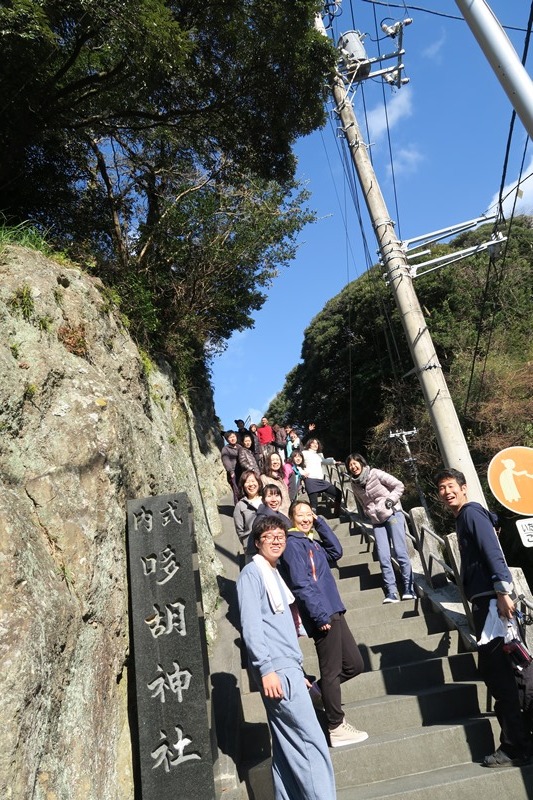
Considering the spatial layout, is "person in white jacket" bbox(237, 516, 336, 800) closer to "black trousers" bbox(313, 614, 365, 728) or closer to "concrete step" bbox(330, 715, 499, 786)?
"black trousers" bbox(313, 614, 365, 728)

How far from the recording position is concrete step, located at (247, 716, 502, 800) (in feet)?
13.1

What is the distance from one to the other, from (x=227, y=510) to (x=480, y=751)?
938 centimetres

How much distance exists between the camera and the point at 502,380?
1290 cm

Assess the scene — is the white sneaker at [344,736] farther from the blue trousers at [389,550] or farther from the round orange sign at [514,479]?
the blue trousers at [389,550]

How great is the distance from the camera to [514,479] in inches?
201

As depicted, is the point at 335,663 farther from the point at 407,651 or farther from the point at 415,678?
the point at 407,651

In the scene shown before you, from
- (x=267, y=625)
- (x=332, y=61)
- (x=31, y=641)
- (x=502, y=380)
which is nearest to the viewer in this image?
(x=31, y=641)

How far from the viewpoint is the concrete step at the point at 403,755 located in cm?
398

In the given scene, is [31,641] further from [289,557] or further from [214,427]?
[214,427]

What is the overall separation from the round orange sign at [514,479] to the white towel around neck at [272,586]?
2.35 metres

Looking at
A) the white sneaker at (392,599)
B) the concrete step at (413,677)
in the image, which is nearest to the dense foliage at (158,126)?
the white sneaker at (392,599)

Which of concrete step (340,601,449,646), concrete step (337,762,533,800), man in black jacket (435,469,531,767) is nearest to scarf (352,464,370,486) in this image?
concrete step (340,601,449,646)

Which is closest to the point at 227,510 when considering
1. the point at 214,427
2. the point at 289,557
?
the point at 214,427

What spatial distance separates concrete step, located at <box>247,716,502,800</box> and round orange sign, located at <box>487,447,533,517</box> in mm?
1815
